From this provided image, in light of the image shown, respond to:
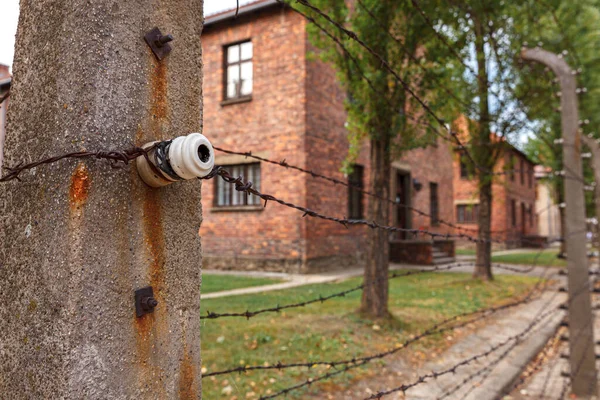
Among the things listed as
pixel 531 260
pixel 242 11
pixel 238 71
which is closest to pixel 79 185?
pixel 242 11

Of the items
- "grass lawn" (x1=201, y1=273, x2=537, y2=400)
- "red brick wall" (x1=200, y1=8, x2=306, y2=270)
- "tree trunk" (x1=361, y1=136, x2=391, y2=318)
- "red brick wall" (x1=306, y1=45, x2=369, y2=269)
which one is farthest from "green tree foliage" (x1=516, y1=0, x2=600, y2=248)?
"red brick wall" (x1=200, y1=8, x2=306, y2=270)

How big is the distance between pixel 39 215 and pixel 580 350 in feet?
15.3

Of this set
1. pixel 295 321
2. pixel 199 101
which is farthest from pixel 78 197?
pixel 295 321

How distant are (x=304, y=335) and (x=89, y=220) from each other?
4.37 m

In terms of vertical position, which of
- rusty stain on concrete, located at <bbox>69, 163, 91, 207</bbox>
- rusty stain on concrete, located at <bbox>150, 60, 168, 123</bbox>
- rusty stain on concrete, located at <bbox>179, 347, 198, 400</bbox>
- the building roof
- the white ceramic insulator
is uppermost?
the building roof

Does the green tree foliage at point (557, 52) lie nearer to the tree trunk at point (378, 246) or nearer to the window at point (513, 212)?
the tree trunk at point (378, 246)

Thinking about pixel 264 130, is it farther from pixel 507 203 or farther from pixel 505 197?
pixel 507 203

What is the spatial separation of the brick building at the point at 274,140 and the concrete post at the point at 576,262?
282 inches

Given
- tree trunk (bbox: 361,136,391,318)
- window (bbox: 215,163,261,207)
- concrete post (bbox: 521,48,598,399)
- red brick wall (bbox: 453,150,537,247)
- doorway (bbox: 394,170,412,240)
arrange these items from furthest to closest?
red brick wall (bbox: 453,150,537,247)
doorway (bbox: 394,170,412,240)
window (bbox: 215,163,261,207)
tree trunk (bbox: 361,136,391,318)
concrete post (bbox: 521,48,598,399)

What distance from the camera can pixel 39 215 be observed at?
1085 mm

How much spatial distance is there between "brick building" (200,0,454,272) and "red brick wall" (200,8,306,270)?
1.0 inches

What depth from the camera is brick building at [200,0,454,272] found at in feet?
37.1

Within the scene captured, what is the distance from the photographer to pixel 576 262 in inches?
169

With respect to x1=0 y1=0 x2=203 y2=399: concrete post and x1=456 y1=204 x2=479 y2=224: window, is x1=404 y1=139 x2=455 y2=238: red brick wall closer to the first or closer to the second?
x1=456 y1=204 x2=479 y2=224: window
